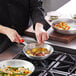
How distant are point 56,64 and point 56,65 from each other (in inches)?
0.5

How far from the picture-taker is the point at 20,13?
1.90 meters

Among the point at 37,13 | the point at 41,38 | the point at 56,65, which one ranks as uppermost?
the point at 37,13

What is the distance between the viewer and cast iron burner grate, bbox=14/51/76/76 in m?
1.32

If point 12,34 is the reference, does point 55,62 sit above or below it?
below

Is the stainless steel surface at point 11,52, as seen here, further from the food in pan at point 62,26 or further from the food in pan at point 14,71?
the food in pan at point 62,26

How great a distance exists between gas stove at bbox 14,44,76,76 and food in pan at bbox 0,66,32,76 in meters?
0.06

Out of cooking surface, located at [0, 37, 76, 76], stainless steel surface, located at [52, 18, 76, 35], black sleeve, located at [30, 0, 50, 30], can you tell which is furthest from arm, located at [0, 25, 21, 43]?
stainless steel surface, located at [52, 18, 76, 35]

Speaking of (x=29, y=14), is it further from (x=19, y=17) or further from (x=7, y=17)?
(x=7, y=17)

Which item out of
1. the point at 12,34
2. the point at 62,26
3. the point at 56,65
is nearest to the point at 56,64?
the point at 56,65

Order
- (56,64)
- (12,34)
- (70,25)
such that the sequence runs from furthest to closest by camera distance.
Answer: (70,25) → (12,34) → (56,64)

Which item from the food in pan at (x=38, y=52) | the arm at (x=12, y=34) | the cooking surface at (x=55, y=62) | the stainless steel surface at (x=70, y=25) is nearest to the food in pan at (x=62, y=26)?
the stainless steel surface at (x=70, y=25)

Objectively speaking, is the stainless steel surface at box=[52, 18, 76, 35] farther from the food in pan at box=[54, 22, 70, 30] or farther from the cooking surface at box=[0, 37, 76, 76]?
the cooking surface at box=[0, 37, 76, 76]

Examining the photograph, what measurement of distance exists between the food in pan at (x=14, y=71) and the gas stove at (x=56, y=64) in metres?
0.06

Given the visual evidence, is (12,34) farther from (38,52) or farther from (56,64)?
(56,64)
